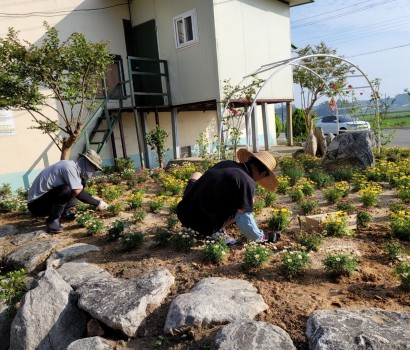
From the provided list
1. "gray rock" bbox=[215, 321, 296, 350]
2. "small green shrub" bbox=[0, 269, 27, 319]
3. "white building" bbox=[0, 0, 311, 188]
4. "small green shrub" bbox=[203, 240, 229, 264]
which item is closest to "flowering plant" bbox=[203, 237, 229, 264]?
"small green shrub" bbox=[203, 240, 229, 264]

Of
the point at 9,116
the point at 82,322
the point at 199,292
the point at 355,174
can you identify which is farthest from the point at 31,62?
the point at 355,174

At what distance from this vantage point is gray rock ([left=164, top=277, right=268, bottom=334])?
294cm

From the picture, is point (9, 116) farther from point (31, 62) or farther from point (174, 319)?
point (174, 319)

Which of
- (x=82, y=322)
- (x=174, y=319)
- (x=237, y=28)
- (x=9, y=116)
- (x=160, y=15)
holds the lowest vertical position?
(x=82, y=322)

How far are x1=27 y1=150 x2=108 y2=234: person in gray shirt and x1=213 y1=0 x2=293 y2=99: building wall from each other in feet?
20.2

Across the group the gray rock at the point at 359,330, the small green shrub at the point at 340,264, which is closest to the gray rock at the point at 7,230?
the small green shrub at the point at 340,264

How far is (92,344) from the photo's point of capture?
9.80 ft

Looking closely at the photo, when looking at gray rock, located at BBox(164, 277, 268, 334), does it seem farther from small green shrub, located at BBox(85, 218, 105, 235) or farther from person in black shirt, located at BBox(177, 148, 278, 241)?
small green shrub, located at BBox(85, 218, 105, 235)

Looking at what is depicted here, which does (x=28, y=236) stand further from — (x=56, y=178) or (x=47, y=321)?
(x=47, y=321)

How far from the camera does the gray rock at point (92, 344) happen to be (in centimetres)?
294

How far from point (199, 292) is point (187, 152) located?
11185 millimetres

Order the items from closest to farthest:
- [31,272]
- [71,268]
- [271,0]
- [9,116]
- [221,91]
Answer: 1. [71,268]
2. [31,272]
3. [9,116]
4. [221,91]
5. [271,0]

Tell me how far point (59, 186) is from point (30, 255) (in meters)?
1.07

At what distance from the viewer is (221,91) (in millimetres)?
10594
